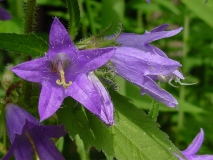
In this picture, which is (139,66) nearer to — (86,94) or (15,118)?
(86,94)

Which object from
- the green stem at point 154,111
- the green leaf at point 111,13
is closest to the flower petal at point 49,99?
the green stem at point 154,111

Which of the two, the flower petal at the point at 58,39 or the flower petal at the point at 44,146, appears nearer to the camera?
the flower petal at the point at 58,39

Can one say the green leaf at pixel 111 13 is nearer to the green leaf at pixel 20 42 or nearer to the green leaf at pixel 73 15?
the green leaf at pixel 73 15

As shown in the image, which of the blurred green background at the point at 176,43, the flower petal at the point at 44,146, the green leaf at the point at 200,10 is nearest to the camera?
the flower petal at the point at 44,146

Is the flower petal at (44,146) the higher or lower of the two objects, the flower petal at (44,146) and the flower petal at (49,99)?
the lower

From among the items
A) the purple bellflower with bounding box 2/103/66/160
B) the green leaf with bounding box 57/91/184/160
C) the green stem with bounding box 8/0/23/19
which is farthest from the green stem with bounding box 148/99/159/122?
the green stem with bounding box 8/0/23/19
